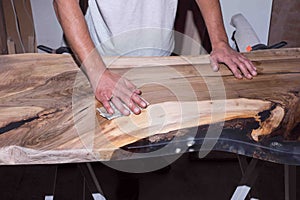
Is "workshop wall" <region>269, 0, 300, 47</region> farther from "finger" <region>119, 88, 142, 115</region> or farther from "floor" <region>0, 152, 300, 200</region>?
"finger" <region>119, 88, 142, 115</region>

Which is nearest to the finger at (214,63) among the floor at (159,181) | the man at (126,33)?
the man at (126,33)

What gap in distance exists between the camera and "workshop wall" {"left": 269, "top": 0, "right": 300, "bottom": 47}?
2.04m

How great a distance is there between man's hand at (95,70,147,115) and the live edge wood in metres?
0.02

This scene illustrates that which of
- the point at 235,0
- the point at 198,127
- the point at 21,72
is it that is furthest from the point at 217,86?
the point at 235,0

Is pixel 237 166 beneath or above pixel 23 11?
beneath

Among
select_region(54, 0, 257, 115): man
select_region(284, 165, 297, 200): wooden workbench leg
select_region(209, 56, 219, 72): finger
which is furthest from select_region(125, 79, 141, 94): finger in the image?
select_region(284, 165, 297, 200): wooden workbench leg

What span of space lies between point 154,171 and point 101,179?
0.24 meters

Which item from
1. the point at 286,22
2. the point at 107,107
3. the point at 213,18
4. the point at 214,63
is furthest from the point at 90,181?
the point at 286,22

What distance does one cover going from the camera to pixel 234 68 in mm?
1156

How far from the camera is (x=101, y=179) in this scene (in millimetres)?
1796

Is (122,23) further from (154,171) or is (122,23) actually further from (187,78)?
(154,171)

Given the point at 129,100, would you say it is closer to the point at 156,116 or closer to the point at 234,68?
the point at 156,116

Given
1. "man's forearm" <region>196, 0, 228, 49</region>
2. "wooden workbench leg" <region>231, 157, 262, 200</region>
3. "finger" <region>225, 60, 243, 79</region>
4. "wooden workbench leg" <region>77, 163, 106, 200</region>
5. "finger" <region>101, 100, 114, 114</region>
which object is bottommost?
"wooden workbench leg" <region>77, 163, 106, 200</region>

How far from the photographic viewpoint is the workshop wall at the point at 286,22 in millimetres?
2037
